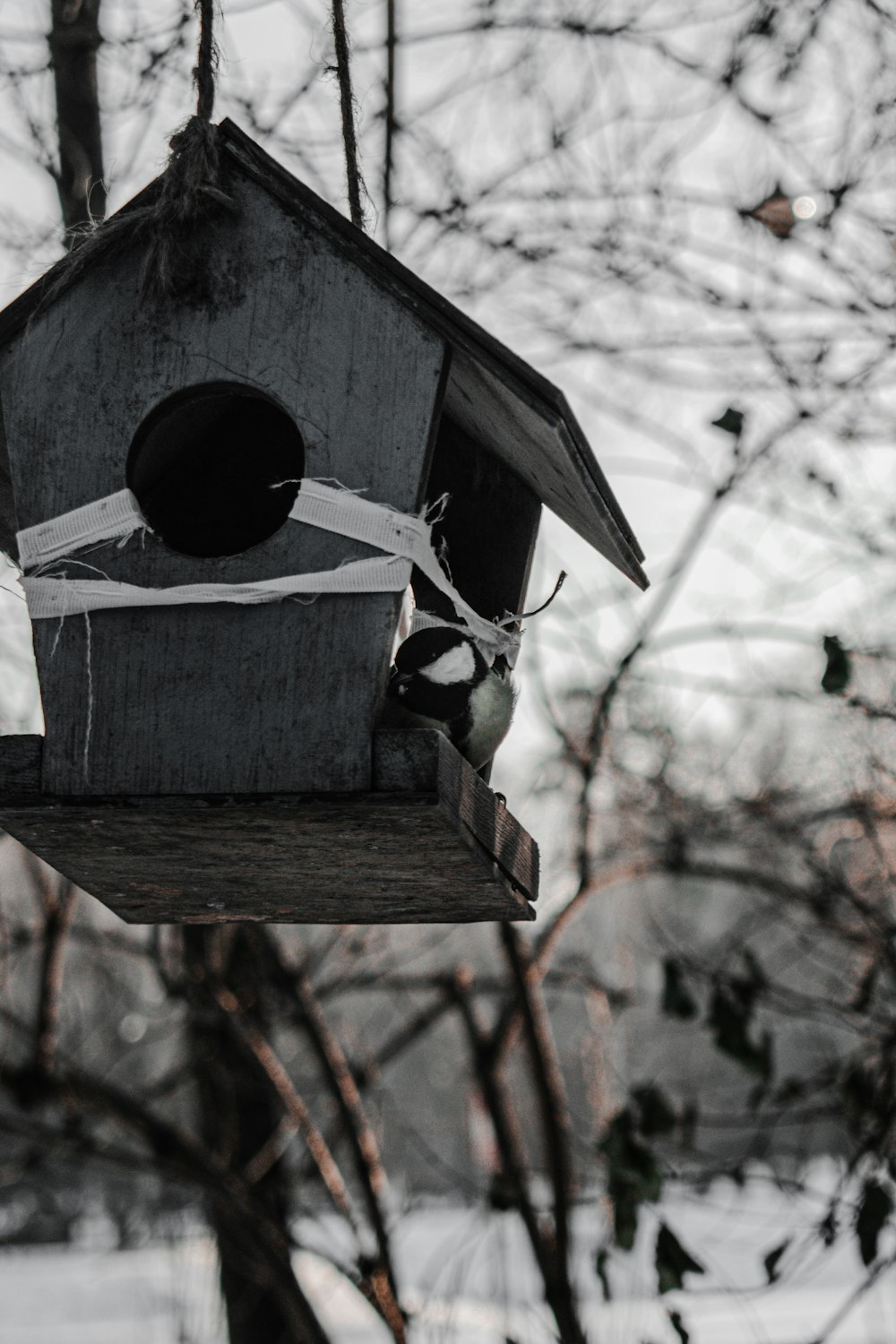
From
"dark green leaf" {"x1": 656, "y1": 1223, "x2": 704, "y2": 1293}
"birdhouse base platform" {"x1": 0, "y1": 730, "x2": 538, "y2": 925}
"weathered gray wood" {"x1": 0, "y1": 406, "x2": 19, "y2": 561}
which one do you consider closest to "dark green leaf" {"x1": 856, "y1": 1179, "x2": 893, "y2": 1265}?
"dark green leaf" {"x1": 656, "y1": 1223, "x2": 704, "y2": 1293}

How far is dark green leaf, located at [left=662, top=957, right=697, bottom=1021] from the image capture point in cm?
360

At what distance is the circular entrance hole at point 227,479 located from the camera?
1.80 metres

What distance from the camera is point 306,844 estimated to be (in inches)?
55.8

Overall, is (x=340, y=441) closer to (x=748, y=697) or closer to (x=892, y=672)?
(x=892, y=672)

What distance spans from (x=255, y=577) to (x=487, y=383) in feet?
1.18

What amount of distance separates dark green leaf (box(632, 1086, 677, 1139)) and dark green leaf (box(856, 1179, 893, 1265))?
25.8 inches

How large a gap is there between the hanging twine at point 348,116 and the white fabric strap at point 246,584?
1.24 feet

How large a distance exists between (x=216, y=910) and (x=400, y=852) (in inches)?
16.1

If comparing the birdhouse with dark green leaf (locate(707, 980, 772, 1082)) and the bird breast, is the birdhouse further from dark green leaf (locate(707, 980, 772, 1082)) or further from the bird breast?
dark green leaf (locate(707, 980, 772, 1082))

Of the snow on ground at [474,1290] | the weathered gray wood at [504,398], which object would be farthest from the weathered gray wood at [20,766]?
the snow on ground at [474,1290]

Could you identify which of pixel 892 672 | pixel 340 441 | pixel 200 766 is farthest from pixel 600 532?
pixel 892 672

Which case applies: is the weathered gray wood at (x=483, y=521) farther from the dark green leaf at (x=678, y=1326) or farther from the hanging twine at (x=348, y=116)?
the dark green leaf at (x=678, y=1326)

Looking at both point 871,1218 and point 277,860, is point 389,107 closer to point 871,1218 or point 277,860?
point 277,860

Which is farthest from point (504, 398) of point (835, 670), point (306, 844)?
point (835, 670)
